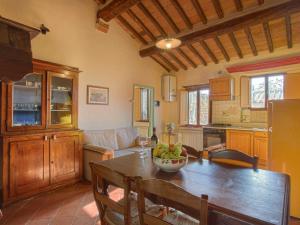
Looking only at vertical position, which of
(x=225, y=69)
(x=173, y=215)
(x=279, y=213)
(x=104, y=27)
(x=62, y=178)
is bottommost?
(x=62, y=178)

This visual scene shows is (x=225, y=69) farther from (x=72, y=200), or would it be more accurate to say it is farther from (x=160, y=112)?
(x=72, y=200)

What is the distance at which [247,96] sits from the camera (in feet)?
15.9

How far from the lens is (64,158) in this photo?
3223 millimetres

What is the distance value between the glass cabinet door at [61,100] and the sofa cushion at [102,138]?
535mm

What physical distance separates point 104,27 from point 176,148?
382 centimetres

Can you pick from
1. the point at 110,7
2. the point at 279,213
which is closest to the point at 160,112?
the point at 110,7

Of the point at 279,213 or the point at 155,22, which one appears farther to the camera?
the point at 155,22

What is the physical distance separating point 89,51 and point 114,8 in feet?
3.37

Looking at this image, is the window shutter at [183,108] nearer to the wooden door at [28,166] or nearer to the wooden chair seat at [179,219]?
the wooden door at [28,166]

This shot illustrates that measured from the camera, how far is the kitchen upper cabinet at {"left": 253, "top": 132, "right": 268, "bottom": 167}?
161 inches

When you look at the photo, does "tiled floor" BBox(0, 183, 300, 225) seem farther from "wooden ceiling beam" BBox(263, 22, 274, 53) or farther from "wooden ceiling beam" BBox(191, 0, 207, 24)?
"wooden ceiling beam" BBox(191, 0, 207, 24)

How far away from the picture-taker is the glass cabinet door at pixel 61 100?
3.20 metres

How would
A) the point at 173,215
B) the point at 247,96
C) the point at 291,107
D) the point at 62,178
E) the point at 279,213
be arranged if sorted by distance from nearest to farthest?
the point at 279,213 → the point at 173,215 → the point at 291,107 → the point at 62,178 → the point at 247,96

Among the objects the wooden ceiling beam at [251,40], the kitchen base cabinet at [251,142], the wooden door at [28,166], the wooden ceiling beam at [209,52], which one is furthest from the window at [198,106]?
the wooden door at [28,166]
